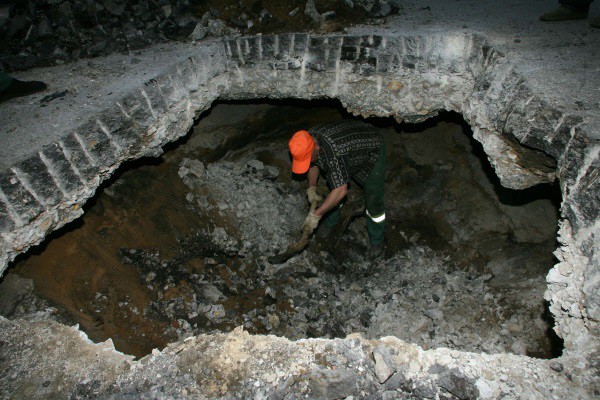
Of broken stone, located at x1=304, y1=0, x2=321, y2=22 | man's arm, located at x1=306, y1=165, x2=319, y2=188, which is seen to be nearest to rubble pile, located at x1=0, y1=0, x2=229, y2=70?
broken stone, located at x1=304, y1=0, x2=321, y2=22

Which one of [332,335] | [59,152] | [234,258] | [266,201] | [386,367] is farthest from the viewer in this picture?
[266,201]

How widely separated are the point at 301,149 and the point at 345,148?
1.44ft

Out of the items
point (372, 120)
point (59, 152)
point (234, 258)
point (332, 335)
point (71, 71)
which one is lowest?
point (332, 335)

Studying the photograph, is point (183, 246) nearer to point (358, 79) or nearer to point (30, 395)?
point (30, 395)

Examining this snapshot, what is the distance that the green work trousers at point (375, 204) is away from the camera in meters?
3.60

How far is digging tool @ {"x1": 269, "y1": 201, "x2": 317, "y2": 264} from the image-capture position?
3.42m

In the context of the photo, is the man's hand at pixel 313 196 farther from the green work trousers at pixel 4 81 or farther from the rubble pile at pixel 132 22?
the green work trousers at pixel 4 81

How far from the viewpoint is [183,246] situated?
3.38 meters

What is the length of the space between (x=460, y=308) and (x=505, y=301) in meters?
0.35

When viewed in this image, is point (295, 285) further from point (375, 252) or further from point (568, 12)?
point (568, 12)

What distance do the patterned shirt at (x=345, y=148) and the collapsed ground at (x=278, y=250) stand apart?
2.93ft

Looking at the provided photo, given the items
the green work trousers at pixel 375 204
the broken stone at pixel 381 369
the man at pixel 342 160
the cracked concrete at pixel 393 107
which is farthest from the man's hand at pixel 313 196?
the broken stone at pixel 381 369

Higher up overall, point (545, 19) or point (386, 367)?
point (545, 19)

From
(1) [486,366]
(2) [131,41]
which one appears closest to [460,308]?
(1) [486,366]
